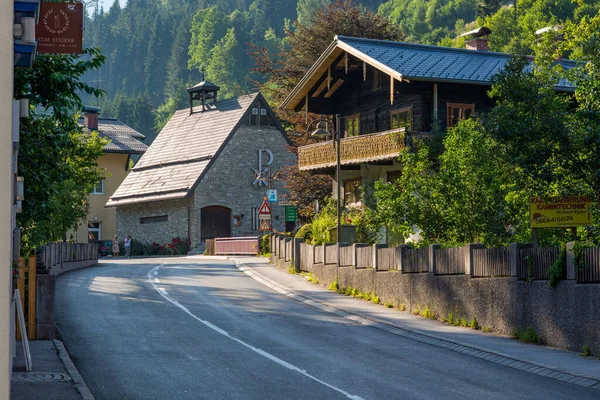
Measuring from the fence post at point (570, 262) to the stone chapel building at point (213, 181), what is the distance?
47383 millimetres

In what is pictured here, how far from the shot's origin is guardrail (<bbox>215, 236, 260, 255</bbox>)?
5288 cm

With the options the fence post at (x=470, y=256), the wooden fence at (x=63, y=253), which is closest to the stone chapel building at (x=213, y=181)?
the wooden fence at (x=63, y=253)

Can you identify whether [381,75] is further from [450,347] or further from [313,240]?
[450,347]

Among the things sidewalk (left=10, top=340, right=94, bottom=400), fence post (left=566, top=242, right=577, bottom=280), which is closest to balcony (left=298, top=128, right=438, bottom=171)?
fence post (left=566, top=242, right=577, bottom=280)

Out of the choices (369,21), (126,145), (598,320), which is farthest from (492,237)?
(126,145)

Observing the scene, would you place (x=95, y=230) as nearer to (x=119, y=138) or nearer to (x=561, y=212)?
(x=119, y=138)

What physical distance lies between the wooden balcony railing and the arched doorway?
70.0 feet

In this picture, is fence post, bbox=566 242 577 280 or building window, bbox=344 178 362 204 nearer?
fence post, bbox=566 242 577 280

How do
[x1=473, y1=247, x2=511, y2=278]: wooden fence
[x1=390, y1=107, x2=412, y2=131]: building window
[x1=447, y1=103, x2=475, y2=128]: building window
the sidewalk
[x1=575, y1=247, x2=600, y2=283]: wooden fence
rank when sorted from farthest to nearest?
[x1=390, y1=107, x2=412, y2=131]: building window < [x1=447, y1=103, x2=475, y2=128]: building window < [x1=473, y1=247, x2=511, y2=278]: wooden fence < [x1=575, y1=247, x2=600, y2=283]: wooden fence < the sidewalk

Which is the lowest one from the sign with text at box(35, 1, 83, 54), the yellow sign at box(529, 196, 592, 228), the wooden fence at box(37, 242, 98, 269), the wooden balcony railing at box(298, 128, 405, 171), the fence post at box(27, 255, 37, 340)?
the fence post at box(27, 255, 37, 340)

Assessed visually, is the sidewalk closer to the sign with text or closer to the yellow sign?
the sign with text

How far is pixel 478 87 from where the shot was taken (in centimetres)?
3978

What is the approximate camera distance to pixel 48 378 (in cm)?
1391

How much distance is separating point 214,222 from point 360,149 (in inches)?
1084
